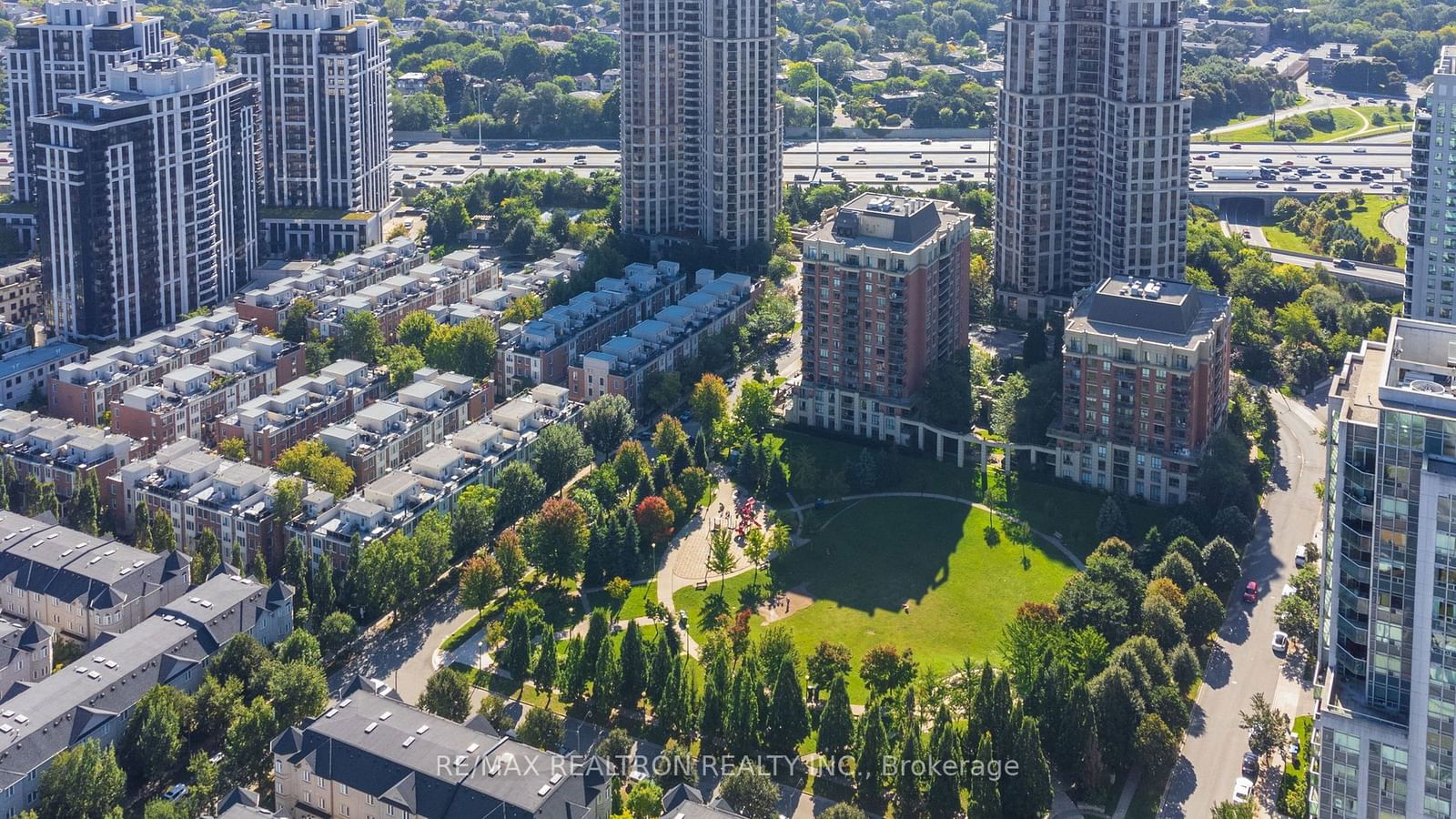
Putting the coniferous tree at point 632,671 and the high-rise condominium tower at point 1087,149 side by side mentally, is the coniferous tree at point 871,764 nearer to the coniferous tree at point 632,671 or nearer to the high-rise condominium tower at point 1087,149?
the coniferous tree at point 632,671

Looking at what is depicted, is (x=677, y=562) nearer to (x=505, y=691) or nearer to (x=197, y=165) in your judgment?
(x=505, y=691)

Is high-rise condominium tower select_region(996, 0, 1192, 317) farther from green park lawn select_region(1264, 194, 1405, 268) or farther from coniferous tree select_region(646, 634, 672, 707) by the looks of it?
coniferous tree select_region(646, 634, 672, 707)

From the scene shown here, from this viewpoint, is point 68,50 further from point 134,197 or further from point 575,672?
point 575,672

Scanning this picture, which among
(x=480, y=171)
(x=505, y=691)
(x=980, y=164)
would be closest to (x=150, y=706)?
(x=505, y=691)

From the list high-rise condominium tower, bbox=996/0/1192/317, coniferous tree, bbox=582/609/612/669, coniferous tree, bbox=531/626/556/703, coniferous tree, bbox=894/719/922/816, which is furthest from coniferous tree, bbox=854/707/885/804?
high-rise condominium tower, bbox=996/0/1192/317

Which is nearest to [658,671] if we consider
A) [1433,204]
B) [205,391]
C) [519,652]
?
[519,652]

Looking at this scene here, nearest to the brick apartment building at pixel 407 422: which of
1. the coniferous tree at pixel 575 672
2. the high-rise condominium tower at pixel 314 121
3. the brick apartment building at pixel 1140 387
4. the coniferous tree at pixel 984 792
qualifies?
the coniferous tree at pixel 575 672
